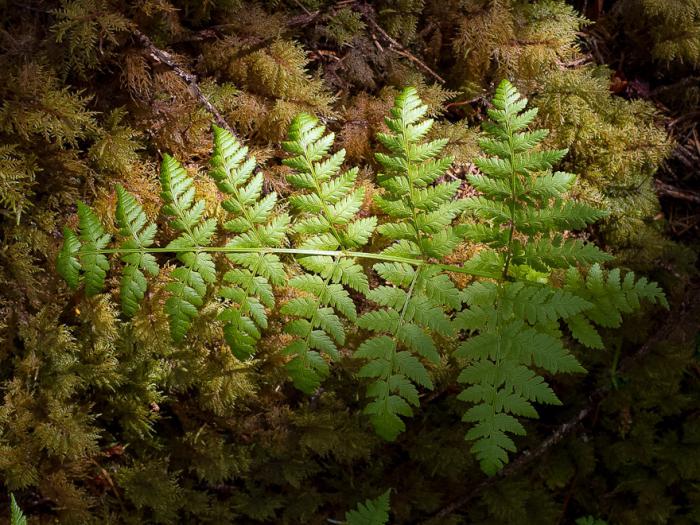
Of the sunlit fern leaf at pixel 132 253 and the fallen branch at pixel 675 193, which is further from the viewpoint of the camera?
the fallen branch at pixel 675 193

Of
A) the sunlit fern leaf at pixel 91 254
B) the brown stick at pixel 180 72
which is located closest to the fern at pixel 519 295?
the brown stick at pixel 180 72

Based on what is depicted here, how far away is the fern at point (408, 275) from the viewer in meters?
2.59

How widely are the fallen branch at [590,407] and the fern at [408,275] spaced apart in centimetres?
126

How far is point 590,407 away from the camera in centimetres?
355

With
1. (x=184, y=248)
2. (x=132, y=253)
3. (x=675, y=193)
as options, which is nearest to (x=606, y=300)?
(x=675, y=193)

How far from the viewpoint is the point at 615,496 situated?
3.61 meters

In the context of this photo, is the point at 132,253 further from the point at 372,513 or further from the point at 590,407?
the point at 590,407

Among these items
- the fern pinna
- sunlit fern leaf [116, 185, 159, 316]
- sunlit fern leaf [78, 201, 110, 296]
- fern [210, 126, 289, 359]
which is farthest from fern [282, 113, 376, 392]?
sunlit fern leaf [78, 201, 110, 296]

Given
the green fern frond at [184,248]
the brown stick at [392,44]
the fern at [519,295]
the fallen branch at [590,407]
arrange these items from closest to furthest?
the fern at [519,295] → the green fern frond at [184,248] → the brown stick at [392,44] → the fallen branch at [590,407]

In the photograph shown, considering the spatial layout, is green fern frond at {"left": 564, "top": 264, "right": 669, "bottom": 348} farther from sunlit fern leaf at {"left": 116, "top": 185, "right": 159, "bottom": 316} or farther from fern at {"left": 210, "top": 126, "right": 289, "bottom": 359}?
sunlit fern leaf at {"left": 116, "top": 185, "right": 159, "bottom": 316}

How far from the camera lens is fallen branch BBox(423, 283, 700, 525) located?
3.46 meters

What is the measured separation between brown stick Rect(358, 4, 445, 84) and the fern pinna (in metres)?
0.85

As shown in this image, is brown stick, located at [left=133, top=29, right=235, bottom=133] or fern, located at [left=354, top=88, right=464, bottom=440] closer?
fern, located at [left=354, top=88, right=464, bottom=440]

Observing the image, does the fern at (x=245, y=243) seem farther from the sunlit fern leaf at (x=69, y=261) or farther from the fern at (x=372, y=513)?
the fern at (x=372, y=513)
